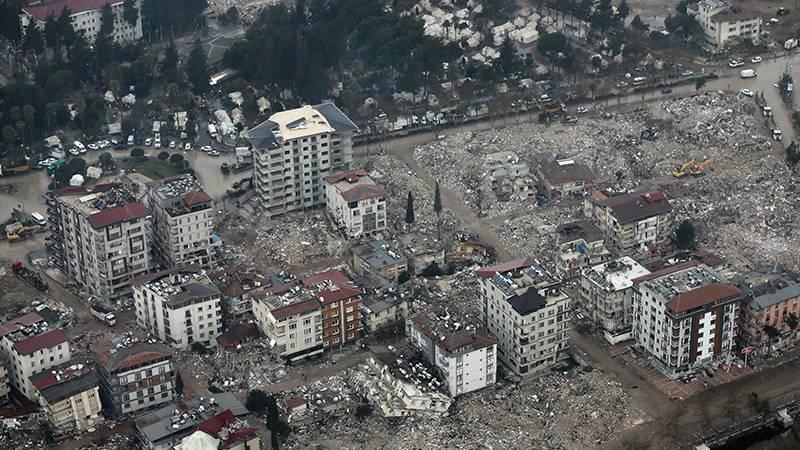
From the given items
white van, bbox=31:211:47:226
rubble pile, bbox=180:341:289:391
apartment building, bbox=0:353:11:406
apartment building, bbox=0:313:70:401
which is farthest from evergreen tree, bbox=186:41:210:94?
apartment building, bbox=0:353:11:406

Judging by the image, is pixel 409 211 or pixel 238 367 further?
pixel 409 211

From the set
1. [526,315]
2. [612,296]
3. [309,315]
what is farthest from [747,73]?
[309,315]

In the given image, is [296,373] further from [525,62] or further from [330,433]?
[525,62]

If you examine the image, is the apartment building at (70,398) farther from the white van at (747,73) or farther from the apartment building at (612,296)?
the white van at (747,73)

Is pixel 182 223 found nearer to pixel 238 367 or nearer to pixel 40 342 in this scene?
pixel 238 367

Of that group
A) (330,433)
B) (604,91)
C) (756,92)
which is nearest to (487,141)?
(604,91)
